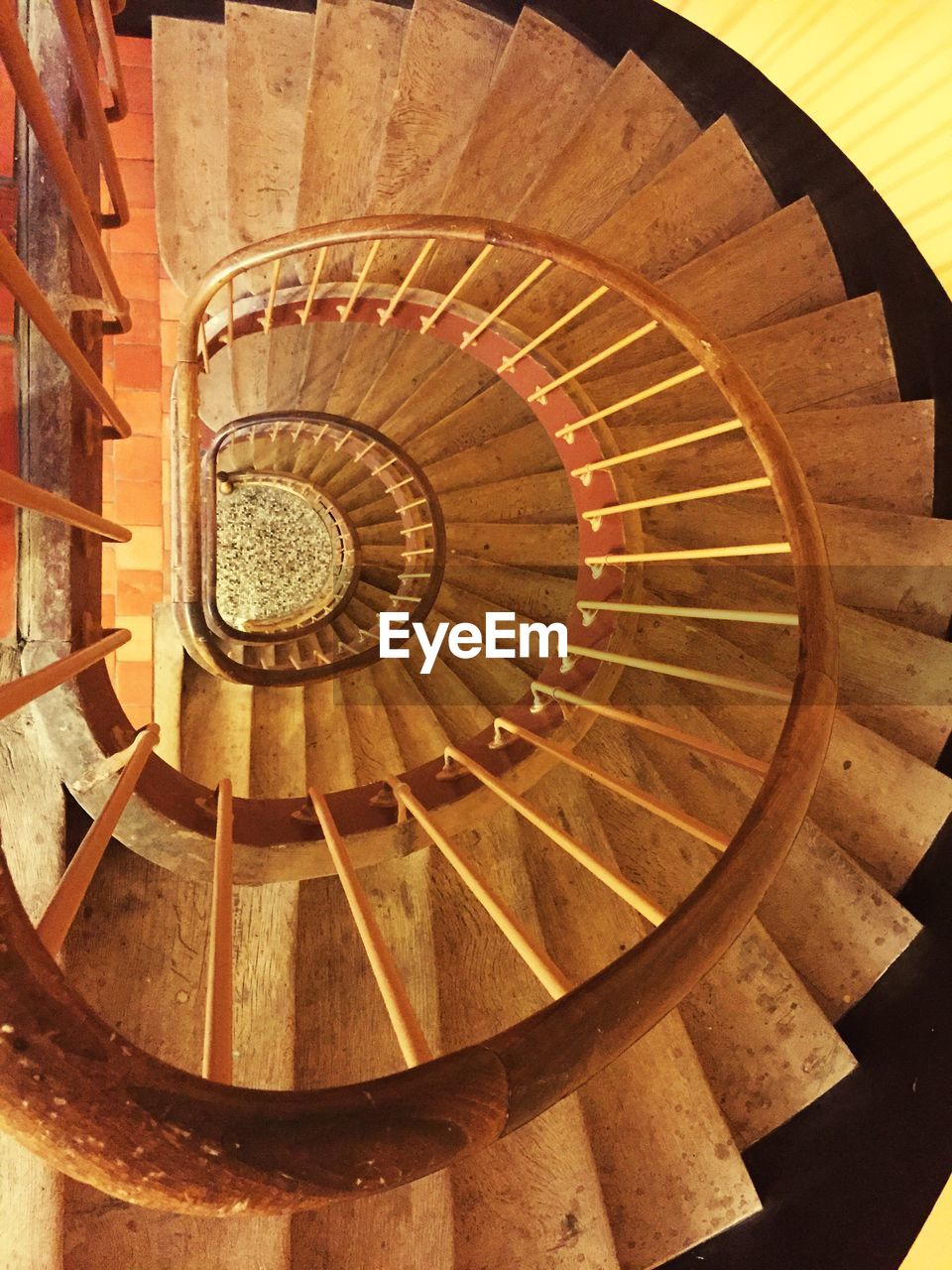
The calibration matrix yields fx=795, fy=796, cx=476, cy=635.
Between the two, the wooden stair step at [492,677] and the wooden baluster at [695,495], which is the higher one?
the wooden baluster at [695,495]

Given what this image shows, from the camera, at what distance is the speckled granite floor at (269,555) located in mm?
4828

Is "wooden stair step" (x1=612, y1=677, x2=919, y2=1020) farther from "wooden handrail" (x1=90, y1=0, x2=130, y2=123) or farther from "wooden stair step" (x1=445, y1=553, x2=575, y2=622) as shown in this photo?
"wooden handrail" (x1=90, y1=0, x2=130, y2=123)

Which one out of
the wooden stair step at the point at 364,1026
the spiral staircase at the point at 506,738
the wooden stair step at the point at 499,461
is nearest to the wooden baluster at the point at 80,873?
the spiral staircase at the point at 506,738

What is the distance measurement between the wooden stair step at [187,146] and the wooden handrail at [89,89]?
0.95m

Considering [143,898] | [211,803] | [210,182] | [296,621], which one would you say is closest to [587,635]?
[211,803]

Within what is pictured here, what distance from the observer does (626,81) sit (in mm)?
2479

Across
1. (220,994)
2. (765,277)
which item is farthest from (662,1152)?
(765,277)

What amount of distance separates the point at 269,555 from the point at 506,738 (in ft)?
10.3

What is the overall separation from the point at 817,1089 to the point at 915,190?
2.64 m

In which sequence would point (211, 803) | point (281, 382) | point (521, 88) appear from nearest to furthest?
point (211, 803) → point (521, 88) → point (281, 382)

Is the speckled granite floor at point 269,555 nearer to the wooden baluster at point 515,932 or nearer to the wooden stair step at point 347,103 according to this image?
the wooden stair step at point 347,103

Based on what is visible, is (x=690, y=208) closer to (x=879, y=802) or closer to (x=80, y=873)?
(x=879, y=802)

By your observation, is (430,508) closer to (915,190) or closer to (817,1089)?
(915,190)

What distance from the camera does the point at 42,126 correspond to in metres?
1.14
